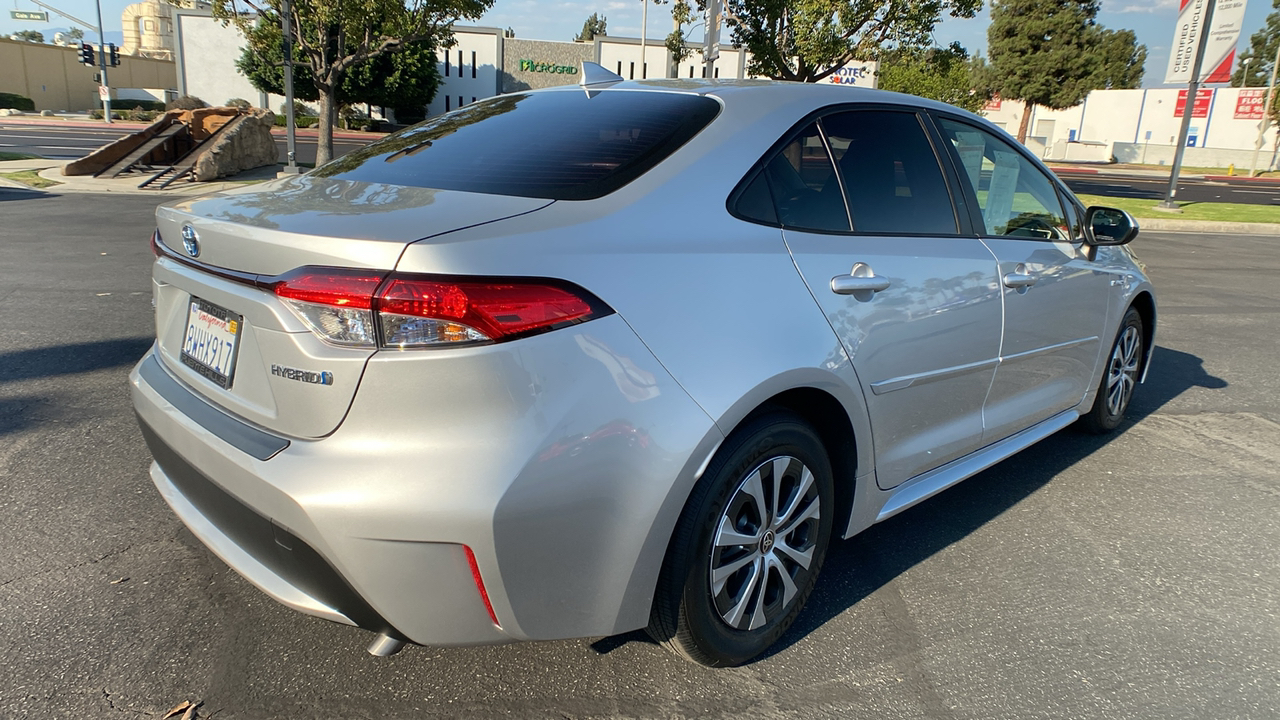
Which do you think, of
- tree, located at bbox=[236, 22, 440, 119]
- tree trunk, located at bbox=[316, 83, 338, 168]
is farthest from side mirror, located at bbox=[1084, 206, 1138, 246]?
tree, located at bbox=[236, 22, 440, 119]

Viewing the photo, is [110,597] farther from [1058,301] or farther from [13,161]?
[13,161]

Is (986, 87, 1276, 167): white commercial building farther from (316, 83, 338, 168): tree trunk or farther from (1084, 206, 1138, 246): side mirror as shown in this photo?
(1084, 206, 1138, 246): side mirror

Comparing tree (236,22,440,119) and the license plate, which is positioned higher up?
tree (236,22,440,119)

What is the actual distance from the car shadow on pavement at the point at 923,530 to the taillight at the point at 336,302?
127 centimetres

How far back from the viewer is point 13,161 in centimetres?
2005

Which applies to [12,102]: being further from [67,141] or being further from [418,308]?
[418,308]

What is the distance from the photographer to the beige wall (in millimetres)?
61438

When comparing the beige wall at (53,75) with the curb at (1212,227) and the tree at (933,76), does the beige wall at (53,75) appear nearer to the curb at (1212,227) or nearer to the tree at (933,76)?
the tree at (933,76)

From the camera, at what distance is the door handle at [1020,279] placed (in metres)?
3.20

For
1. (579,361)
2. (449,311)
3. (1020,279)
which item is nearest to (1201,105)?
(1020,279)

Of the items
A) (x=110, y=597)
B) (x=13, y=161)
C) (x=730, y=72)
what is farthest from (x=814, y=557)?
(x=730, y=72)

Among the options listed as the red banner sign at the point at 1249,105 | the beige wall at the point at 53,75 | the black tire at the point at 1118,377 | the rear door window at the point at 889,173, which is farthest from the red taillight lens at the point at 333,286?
the beige wall at the point at 53,75

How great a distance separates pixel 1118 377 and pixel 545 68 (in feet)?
170

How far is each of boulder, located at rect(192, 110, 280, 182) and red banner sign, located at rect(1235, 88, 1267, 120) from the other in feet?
181
